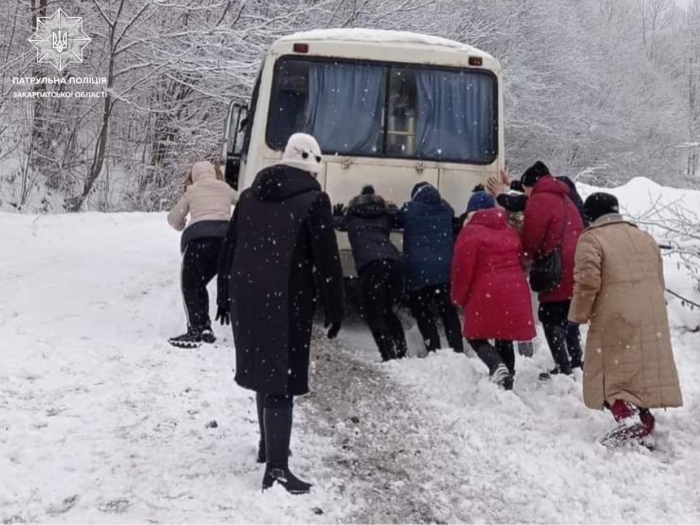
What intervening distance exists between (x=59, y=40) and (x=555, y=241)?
15108 millimetres

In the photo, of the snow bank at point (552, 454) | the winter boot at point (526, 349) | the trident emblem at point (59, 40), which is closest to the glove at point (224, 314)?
the snow bank at point (552, 454)

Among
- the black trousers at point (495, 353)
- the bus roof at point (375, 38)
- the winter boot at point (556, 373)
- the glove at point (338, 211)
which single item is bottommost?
the winter boot at point (556, 373)

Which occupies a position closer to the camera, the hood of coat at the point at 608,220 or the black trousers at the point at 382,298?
the hood of coat at the point at 608,220

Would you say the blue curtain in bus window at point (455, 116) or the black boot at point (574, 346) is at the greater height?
the blue curtain in bus window at point (455, 116)

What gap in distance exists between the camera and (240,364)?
425cm

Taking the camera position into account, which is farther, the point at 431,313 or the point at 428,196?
the point at 431,313

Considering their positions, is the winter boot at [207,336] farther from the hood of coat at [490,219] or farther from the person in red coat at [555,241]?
the person in red coat at [555,241]

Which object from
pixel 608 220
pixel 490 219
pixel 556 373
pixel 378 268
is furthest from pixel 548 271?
pixel 378 268

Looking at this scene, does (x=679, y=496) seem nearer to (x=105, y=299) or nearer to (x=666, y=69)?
(x=105, y=299)

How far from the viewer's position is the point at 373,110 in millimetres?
8367

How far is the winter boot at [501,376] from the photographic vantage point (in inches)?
239

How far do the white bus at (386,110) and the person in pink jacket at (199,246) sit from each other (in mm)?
1231

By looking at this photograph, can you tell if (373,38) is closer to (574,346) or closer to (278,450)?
(574,346)

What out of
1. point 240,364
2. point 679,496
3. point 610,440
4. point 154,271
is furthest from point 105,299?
point 679,496
